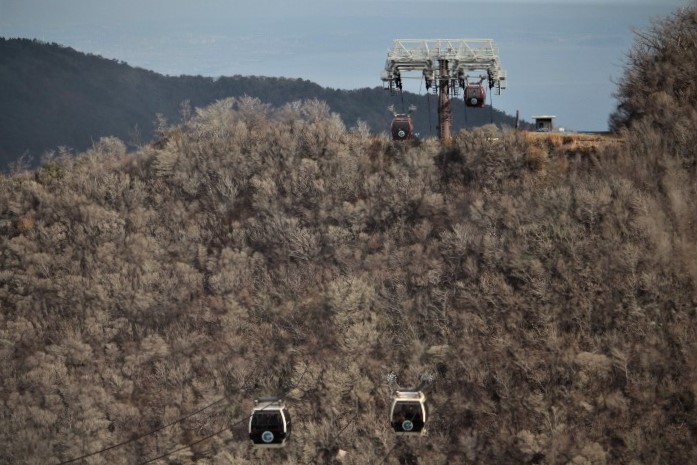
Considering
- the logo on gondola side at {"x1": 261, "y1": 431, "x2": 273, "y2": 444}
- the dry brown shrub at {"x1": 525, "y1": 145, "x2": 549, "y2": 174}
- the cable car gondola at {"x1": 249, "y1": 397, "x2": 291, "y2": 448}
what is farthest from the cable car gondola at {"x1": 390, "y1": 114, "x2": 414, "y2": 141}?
the logo on gondola side at {"x1": 261, "y1": 431, "x2": 273, "y2": 444}

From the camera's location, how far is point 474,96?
Result: 46.1 meters

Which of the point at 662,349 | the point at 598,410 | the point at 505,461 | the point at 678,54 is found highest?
the point at 678,54

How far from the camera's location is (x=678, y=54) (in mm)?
48312

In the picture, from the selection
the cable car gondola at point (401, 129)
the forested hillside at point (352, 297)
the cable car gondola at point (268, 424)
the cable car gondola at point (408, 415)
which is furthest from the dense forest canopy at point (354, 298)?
the cable car gondola at point (268, 424)

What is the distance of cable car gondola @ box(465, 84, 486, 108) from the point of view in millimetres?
45906

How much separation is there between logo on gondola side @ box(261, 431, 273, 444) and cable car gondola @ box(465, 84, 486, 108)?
22005mm

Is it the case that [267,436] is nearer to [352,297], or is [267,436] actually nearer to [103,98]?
[352,297]

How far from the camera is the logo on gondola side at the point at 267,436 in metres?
33.6

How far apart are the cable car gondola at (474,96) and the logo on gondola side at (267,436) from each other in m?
22.0

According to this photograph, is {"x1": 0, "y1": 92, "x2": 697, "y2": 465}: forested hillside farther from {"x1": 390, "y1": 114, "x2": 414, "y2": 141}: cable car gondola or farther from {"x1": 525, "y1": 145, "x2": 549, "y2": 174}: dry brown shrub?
{"x1": 390, "y1": 114, "x2": 414, "y2": 141}: cable car gondola

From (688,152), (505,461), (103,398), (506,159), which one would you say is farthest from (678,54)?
(103,398)

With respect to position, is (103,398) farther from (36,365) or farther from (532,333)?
(532,333)

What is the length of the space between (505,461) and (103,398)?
22.9m

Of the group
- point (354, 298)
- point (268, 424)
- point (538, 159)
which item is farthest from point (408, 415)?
point (538, 159)
